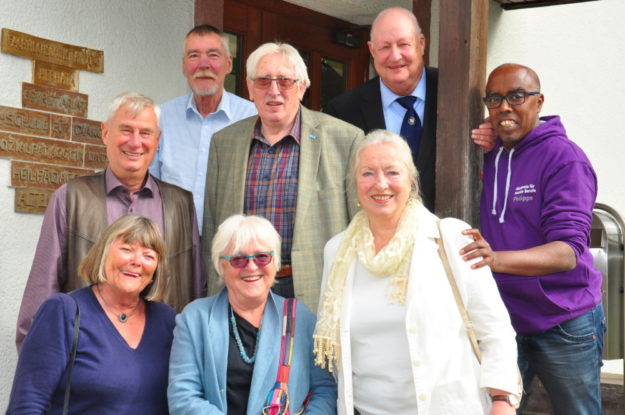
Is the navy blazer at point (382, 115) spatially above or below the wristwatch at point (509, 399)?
above

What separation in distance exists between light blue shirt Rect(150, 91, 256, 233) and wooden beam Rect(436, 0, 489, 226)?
3.90 ft

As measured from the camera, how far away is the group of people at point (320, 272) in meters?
2.88

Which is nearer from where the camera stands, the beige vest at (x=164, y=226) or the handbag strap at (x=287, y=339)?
the handbag strap at (x=287, y=339)

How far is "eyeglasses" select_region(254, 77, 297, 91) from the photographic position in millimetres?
3566

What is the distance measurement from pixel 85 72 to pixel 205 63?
685 millimetres

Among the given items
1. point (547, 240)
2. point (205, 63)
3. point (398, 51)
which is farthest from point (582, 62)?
point (547, 240)

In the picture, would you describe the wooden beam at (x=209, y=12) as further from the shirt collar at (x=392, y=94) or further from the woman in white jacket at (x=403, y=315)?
the woman in white jacket at (x=403, y=315)

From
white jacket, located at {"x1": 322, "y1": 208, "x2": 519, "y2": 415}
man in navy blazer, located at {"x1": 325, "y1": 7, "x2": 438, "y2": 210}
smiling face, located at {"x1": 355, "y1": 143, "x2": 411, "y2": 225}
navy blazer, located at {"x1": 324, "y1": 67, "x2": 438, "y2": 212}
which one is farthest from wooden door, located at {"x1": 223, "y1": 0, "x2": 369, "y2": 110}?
white jacket, located at {"x1": 322, "y1": 208, "x2": 519, "y2": 415}

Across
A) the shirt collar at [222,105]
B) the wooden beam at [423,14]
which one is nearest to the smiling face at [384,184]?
the shirt collar at [222,105]

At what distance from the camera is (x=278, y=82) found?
357 centimetres

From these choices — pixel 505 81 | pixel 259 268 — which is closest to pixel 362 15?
pixel 505 81

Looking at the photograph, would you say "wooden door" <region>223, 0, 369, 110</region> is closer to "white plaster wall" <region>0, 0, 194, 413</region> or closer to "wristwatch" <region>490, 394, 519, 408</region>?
"white plaster wall" <region>0, 0, 194, 413</region>

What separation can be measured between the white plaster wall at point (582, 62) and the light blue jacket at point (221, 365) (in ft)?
11.3

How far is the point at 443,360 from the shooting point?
9.29 feet
